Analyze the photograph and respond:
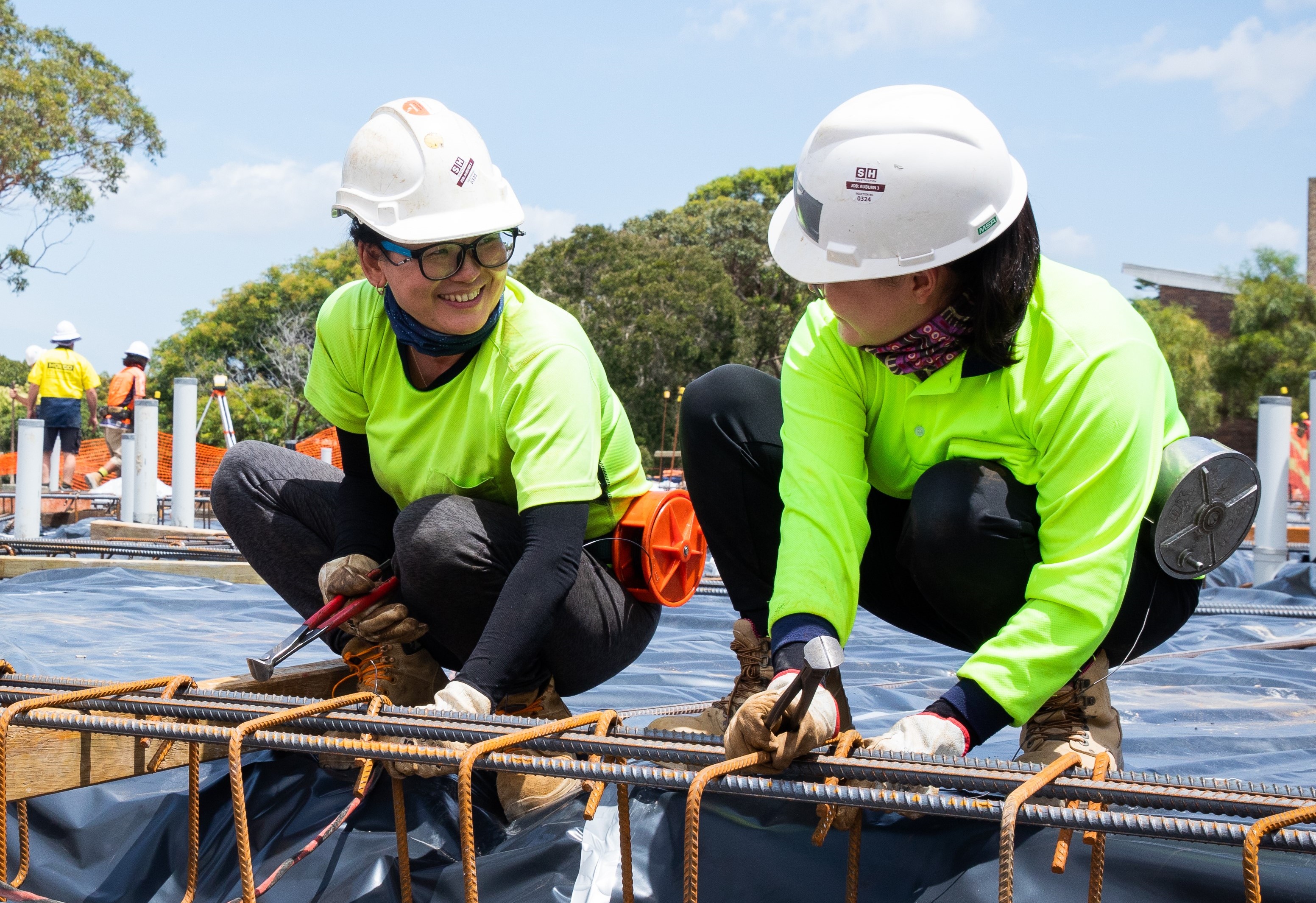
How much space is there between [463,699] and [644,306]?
21.7 meters

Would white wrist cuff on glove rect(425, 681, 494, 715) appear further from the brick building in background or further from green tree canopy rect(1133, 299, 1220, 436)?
the brick building in background

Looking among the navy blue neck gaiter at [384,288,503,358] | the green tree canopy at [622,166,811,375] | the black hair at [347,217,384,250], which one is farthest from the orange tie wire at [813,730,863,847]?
the green tree canopy at [622,166,811,375]

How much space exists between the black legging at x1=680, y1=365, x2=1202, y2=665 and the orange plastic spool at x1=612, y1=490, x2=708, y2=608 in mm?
136

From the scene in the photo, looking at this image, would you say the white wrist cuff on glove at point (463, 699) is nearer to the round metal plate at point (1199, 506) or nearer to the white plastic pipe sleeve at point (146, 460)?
the round metal plate at point (1199, 506)

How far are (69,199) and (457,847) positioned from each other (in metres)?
18.4

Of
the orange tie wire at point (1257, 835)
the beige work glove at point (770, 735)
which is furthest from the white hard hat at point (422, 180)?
the orange tie wire at point (1257, 835)

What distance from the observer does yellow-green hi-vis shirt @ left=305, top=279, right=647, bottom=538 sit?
1.70 meters

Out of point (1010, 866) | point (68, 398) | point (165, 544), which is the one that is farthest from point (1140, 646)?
point (68, 398)

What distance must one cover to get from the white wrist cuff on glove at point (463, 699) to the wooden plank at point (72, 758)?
1.05 ft

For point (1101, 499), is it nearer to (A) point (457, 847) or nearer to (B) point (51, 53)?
(A) point (457, 847)

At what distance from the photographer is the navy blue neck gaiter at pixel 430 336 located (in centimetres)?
178

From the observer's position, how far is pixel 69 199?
17.1 m

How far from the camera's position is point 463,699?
1494 millimetres

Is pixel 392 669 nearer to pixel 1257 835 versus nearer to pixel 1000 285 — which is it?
pixel 1000 285
